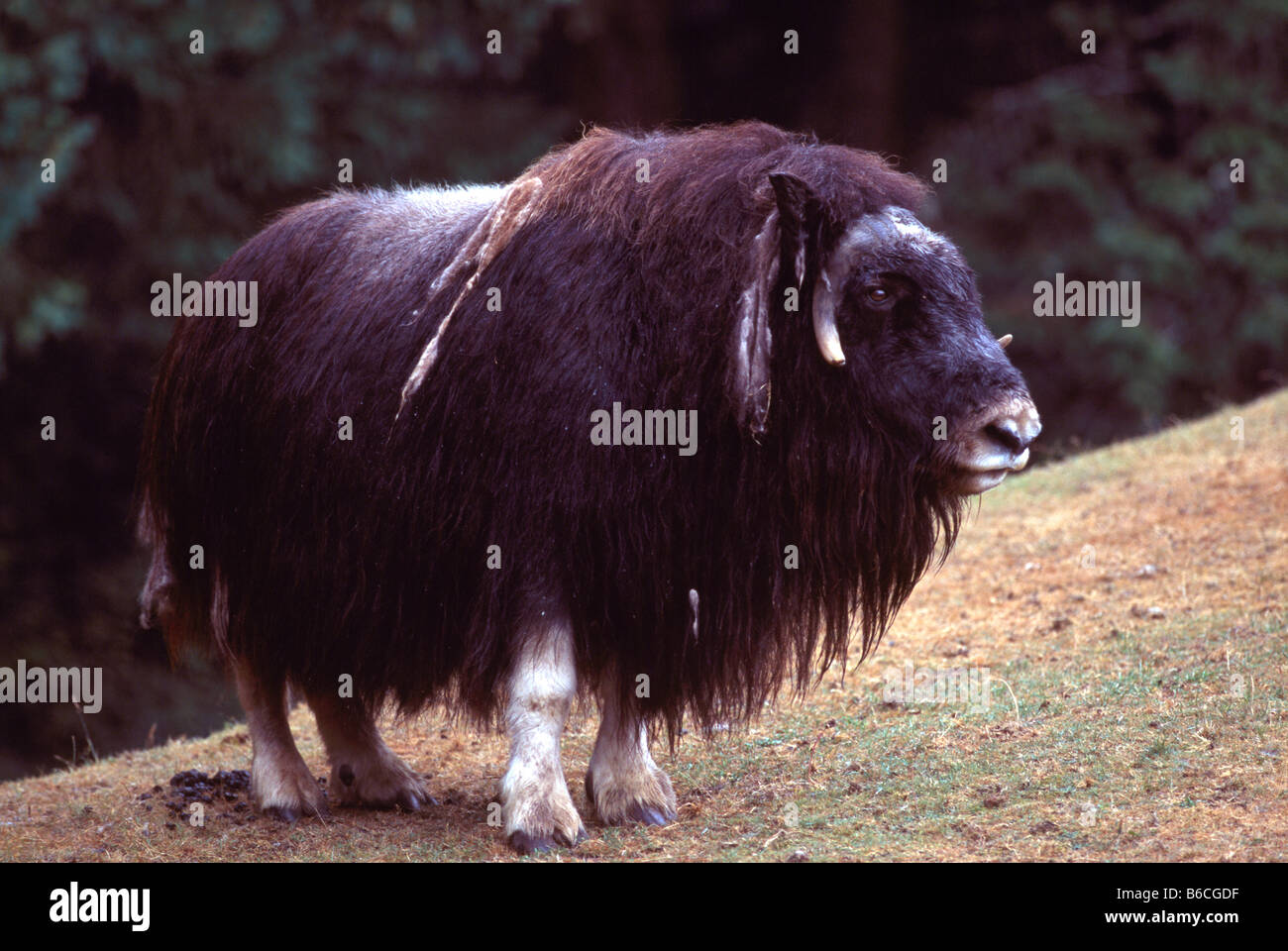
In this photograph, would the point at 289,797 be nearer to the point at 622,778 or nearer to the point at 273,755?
the point at 273,755

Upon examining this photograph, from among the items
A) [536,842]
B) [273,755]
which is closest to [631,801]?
[536,842]

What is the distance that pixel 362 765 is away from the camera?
235 inches

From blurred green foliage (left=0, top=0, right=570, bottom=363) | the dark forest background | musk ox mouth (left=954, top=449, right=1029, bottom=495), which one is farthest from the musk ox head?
blurred green foliage (left=0, top=0, right=570, bottom=363)

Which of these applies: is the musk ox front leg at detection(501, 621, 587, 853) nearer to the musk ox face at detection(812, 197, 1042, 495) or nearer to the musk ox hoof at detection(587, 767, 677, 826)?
the musk ox hoof at detection(587, 767, 677, 826)

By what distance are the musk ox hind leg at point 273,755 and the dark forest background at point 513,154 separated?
2.28m

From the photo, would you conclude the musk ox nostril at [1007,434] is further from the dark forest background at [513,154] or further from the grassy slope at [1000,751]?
the dark forest background at [513,154]

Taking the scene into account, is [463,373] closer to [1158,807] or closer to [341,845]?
[341,845]

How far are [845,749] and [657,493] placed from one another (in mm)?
1441

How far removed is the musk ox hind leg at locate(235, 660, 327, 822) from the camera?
19.3 feet

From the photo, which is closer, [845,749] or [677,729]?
[677,729]

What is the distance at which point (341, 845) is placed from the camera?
17.6ft

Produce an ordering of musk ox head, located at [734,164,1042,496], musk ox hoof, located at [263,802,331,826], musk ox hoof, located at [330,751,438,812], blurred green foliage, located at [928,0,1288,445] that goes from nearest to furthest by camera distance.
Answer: musk ox head, located at [734,164,1042,496] → musk ox hoof, located at [263,802,331,826] → musk ox hoof, located at [330,751,438,812] → blurred green foliage, located at [928,0,1288,445]

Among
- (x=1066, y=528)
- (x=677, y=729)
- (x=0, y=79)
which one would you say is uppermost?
(x=0, y=79)
